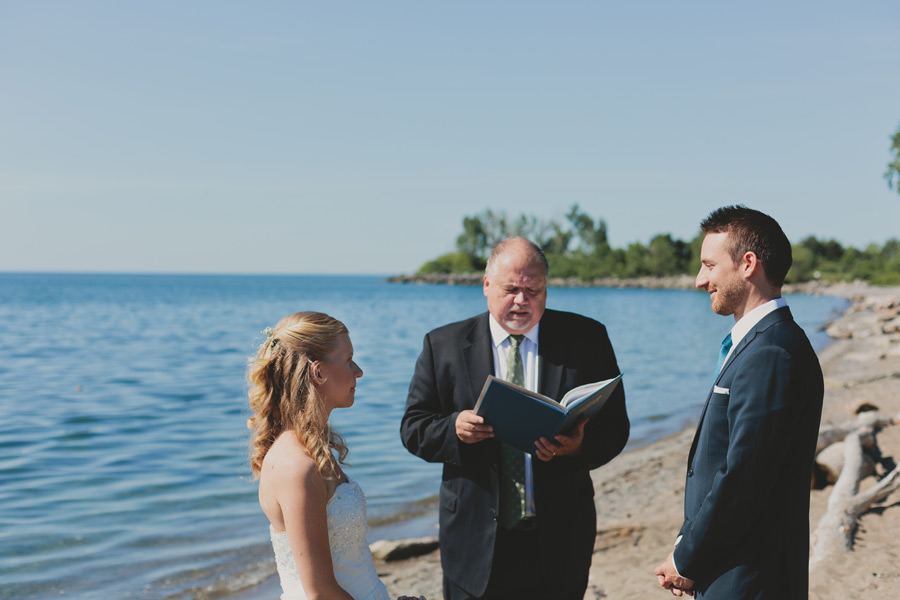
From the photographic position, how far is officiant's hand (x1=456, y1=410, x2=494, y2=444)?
3.16 metres

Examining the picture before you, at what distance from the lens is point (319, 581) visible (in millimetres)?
2348

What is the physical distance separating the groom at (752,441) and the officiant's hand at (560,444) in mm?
548

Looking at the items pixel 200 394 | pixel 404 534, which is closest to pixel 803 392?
pixel 404 534

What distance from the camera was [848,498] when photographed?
624 centimetres

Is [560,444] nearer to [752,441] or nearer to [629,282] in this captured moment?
[752,441]

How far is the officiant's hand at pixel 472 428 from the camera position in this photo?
316 centimetres

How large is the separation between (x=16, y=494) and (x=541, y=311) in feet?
28.2

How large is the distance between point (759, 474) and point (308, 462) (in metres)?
1.51

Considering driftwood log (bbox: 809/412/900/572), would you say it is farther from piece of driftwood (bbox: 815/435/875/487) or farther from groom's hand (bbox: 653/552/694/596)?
groom's hand (bbox: 653/552/694/596)

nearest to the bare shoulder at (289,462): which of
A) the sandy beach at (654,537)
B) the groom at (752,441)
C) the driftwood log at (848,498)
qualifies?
the groom at (752,441)

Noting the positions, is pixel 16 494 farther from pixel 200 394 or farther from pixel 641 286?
pixel 641 286

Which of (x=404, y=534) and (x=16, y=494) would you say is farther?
(x=16, y=494)

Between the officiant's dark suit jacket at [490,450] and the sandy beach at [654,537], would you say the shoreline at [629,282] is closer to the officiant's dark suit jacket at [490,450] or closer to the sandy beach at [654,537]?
the sandy beach at [654,537]

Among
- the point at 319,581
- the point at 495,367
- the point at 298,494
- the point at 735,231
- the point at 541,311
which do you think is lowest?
the point at 319,581
